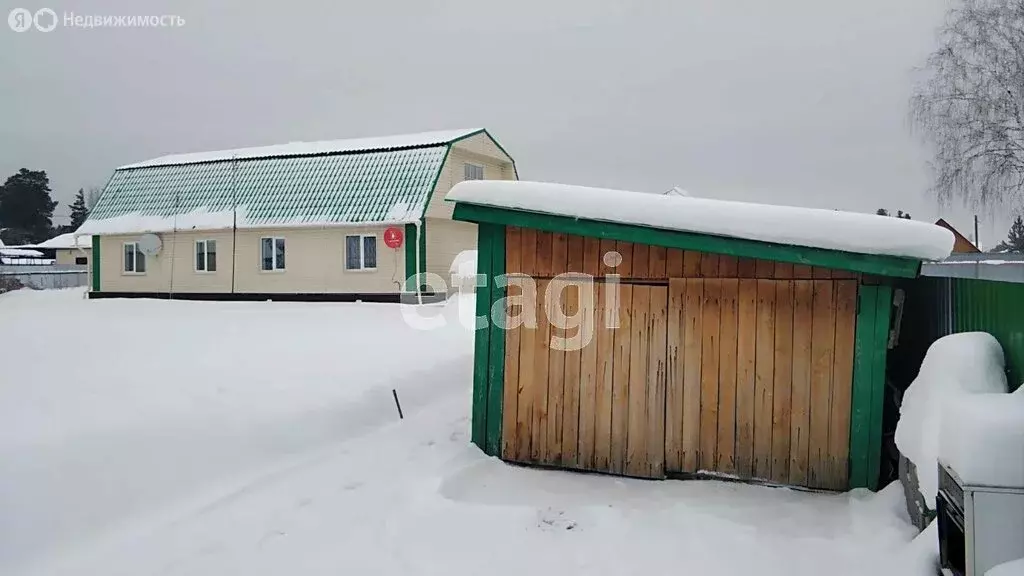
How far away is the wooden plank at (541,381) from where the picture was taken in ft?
18.2

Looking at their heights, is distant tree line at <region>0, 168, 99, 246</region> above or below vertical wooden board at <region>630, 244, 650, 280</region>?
above

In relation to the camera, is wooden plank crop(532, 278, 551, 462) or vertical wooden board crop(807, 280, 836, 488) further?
wooden plank crop(532, 278, 551, 462)

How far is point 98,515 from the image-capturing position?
491 cm

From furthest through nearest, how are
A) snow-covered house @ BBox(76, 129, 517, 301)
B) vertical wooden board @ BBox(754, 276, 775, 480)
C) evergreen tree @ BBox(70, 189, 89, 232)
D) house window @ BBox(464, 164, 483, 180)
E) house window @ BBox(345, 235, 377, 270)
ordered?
evergreen tree @ BBox(70, 189, 89, 232), house window @ BBox(464, 164, 483, 180), house window @ BBox(345, 235, 377, 270), snow-covered house @ BBox(76, 129, 517, 301), vertical wooden board @ BBox(754, 276, 775, 480)

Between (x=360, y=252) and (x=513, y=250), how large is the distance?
586 inches

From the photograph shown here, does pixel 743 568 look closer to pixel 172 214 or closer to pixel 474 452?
pixel 474 452

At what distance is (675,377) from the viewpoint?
5.21m

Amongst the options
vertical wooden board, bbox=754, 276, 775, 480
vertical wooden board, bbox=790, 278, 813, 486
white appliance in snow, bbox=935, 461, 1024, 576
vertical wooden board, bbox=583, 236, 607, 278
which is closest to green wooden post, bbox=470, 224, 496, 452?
vertical wooden board, bbox=583, 236, 607, 278

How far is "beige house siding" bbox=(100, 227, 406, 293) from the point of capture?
771 inches

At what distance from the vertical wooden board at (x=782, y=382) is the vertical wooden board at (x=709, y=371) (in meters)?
0.42

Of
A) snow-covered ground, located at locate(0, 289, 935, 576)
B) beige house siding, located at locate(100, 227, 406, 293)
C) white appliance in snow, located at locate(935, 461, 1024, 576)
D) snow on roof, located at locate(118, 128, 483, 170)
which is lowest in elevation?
snow-covered ground, located at locate(0, 289, 935, 576)

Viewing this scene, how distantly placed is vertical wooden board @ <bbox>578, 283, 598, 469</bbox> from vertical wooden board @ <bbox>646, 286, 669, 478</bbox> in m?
0.38

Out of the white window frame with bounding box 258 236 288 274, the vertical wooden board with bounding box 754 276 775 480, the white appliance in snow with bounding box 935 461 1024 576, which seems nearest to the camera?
the white appliance in snow with bounding box 935 461 1024 576

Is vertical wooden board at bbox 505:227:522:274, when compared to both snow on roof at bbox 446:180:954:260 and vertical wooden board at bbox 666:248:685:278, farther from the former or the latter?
vertical wooden board at bbox 666:248:685:278
